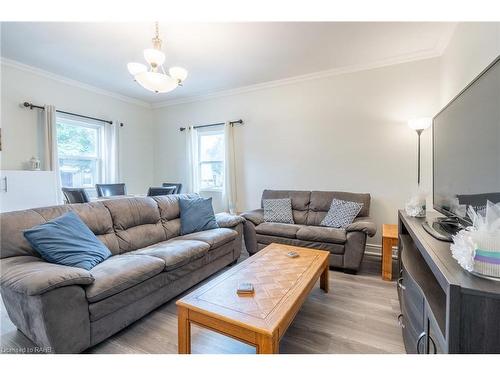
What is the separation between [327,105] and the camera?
12.0 feet

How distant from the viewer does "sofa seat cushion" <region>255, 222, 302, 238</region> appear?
3094 millimetres

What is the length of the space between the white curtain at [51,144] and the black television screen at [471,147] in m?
4.41

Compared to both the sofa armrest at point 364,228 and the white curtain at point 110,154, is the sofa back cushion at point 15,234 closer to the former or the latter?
the white curtain at point 110,154

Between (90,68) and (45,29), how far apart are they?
93 centimetres

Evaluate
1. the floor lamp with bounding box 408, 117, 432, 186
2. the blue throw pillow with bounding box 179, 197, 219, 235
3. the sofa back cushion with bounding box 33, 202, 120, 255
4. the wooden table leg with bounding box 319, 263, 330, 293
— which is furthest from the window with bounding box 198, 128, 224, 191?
the floor lamp with bounding box 408, 117, 432, 186

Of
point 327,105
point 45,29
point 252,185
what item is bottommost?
point 252,185

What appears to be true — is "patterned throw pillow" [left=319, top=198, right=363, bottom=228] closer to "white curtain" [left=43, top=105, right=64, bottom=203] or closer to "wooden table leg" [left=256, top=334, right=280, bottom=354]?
"wooden table leg" [left=256, top=334, right=280, bottom=354]

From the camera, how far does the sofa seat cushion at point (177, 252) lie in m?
2.07

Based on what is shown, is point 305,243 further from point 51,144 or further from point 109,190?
point 51,144

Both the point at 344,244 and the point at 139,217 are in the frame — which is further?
the point at 344,244

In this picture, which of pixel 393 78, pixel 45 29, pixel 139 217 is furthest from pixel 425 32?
pixel 45 29

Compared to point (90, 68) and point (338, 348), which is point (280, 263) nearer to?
point (338, 348)

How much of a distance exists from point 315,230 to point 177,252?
1.66m

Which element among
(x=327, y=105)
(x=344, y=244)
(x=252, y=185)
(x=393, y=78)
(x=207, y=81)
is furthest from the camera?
(x=252, y=185)
